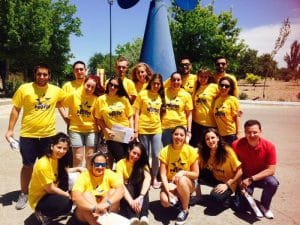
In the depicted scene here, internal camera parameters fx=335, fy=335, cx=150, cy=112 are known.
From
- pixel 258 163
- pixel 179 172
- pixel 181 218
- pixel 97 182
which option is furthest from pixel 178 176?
pixel 258 163

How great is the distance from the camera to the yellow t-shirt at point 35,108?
395cm

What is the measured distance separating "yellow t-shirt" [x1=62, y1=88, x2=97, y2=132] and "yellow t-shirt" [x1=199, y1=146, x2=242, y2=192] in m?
1.48

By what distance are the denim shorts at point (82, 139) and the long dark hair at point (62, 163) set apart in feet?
1.91

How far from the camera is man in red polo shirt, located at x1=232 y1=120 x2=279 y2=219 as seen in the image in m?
3.88

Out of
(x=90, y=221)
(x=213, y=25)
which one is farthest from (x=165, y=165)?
(x=213, y=25)

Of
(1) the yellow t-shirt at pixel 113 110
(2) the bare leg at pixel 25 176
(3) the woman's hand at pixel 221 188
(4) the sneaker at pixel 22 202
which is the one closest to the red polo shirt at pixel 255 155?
(3) the woman's hand at pixel 221 188

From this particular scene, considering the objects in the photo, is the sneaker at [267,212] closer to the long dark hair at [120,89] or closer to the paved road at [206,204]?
the paved road at [206,204]

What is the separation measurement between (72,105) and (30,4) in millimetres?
18686

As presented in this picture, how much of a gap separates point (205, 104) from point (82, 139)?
183 centimetres

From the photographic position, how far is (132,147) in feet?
12.5

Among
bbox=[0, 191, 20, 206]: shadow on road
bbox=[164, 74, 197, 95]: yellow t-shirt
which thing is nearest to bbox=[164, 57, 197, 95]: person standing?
bbox=[164, 74, 197, 95]: yellow t-shirt

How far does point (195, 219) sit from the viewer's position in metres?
3.82

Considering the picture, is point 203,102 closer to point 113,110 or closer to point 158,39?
point 113,110

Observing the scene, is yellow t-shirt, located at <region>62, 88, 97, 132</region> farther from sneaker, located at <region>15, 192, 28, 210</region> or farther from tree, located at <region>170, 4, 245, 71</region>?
tree, located at <region>170, 4, 245, 71</region>
